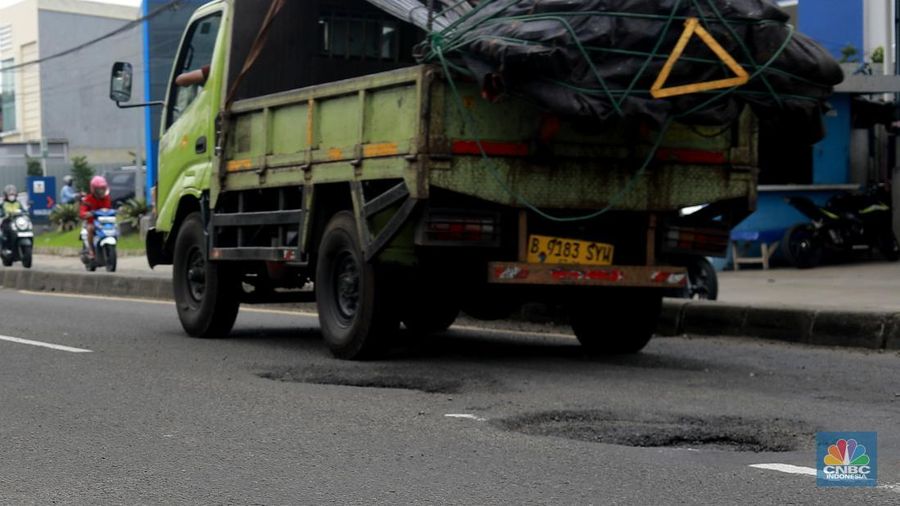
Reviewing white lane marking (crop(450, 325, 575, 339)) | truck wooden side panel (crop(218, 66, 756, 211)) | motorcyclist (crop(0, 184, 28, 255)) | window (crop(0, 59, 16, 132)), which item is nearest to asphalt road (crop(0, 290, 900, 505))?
truck wooden side panel (crop(218, 66, 756, 211))

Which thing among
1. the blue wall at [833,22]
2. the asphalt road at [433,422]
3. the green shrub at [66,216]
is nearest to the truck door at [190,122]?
the asphalt road at [433,422]

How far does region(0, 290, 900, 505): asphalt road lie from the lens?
500cm

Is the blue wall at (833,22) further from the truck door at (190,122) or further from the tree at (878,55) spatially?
the truck door at (190,122)

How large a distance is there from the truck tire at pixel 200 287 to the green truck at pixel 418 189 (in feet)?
0.11

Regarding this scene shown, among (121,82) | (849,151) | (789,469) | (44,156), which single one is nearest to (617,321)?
(789,469)

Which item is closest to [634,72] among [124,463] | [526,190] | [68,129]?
[526,190]

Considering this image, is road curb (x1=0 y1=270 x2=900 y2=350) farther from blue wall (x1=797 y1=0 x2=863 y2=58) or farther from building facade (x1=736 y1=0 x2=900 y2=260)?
blue wall (x1=797 y1=0 x2=863 y2=58)

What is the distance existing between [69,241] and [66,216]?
4.27m

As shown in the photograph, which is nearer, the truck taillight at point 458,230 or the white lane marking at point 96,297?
the truck taillight at point 458,230

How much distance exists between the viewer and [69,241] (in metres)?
34.3

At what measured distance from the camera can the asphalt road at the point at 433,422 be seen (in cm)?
500

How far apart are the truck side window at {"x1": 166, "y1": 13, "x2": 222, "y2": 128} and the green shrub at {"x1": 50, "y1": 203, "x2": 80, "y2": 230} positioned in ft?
90.6

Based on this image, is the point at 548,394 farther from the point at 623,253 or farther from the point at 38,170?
the point at 38,170

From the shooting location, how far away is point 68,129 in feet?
211
